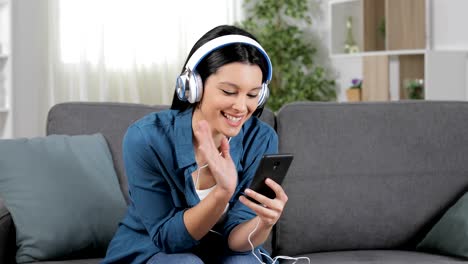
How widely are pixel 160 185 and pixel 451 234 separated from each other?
0.96 m

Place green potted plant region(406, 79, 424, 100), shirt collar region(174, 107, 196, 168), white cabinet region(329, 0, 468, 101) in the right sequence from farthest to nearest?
green potted plant region(406, 79, 424, 100) < white cabinet region(329, 0, 468, 101) < shirt collar region(174, 107, 196, 168)

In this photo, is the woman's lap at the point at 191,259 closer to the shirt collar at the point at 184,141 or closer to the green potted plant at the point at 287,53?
the shirt collar at the point at 184,141

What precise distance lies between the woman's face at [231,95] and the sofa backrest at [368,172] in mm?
677

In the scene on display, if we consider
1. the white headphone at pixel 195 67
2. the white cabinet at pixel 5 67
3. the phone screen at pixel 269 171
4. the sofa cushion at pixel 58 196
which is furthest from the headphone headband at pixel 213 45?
the white cabinet at pixel 5 67

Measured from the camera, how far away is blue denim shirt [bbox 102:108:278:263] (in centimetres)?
177

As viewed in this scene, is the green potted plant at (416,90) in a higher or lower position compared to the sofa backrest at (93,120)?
higher

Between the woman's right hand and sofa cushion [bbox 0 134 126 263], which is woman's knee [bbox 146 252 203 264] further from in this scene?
sofa cushion [bbox 0 134 126 263]

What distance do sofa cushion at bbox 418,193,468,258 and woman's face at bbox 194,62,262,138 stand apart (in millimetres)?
876

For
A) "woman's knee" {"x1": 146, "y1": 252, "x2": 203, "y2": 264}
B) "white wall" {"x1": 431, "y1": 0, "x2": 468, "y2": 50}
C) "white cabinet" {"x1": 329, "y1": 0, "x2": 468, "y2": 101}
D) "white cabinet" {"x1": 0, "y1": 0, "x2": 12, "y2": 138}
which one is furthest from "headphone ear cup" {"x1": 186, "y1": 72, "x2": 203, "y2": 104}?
"white cabinet" {"x1": 0, "y1": 0, "x2": 12, "y2": 138}

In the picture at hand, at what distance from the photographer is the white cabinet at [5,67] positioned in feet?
14.4

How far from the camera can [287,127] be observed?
2.41 m

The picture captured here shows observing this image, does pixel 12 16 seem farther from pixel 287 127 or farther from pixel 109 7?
pixel 287 127

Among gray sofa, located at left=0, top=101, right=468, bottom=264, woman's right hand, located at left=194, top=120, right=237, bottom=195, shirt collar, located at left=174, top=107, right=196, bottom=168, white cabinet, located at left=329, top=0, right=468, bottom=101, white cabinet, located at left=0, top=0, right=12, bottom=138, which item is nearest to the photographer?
woman's right hand, located at left=194, top=120, right=237, bottom=195

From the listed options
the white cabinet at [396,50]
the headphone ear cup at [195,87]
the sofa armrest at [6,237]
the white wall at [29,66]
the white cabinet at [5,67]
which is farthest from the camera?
the white wall at [29,66]
